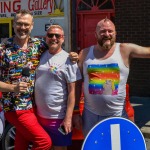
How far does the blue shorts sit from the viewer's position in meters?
3.59

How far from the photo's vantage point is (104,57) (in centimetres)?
349

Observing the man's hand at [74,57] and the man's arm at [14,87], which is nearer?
the man's arm at [14,87]

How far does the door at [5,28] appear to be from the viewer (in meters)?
12.1

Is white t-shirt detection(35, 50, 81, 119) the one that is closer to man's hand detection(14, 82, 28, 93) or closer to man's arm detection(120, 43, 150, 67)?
man's hand detection(14, 82, 28, 93)

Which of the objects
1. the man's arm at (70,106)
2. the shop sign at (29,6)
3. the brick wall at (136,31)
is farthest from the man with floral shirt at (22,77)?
the shop sign at (29,6)

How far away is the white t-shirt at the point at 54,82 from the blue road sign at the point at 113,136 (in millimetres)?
575

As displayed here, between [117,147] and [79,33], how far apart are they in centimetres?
800

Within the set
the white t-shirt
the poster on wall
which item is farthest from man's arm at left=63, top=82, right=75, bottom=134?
the poster on wall

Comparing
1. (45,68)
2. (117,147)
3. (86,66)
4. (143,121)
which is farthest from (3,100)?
(143,121)

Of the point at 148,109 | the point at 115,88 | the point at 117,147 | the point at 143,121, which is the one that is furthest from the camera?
the point at 148,109

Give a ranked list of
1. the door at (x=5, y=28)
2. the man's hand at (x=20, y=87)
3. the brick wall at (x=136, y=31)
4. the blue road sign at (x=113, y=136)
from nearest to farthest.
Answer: the blue road sign at (x=113, y=136) → the man's hand at (x=20, y=87) → the brick wall at (x=136, y=31) → the door at (x=5, y=28)

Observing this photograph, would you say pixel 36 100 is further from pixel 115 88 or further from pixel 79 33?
pixel 79 33

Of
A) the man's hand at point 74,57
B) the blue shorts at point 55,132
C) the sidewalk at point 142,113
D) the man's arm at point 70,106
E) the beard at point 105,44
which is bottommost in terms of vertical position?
the sidewalk at point 142,113

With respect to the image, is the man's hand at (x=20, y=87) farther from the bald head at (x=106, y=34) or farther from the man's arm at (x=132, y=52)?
the man's arm at (x=132, y=52)
